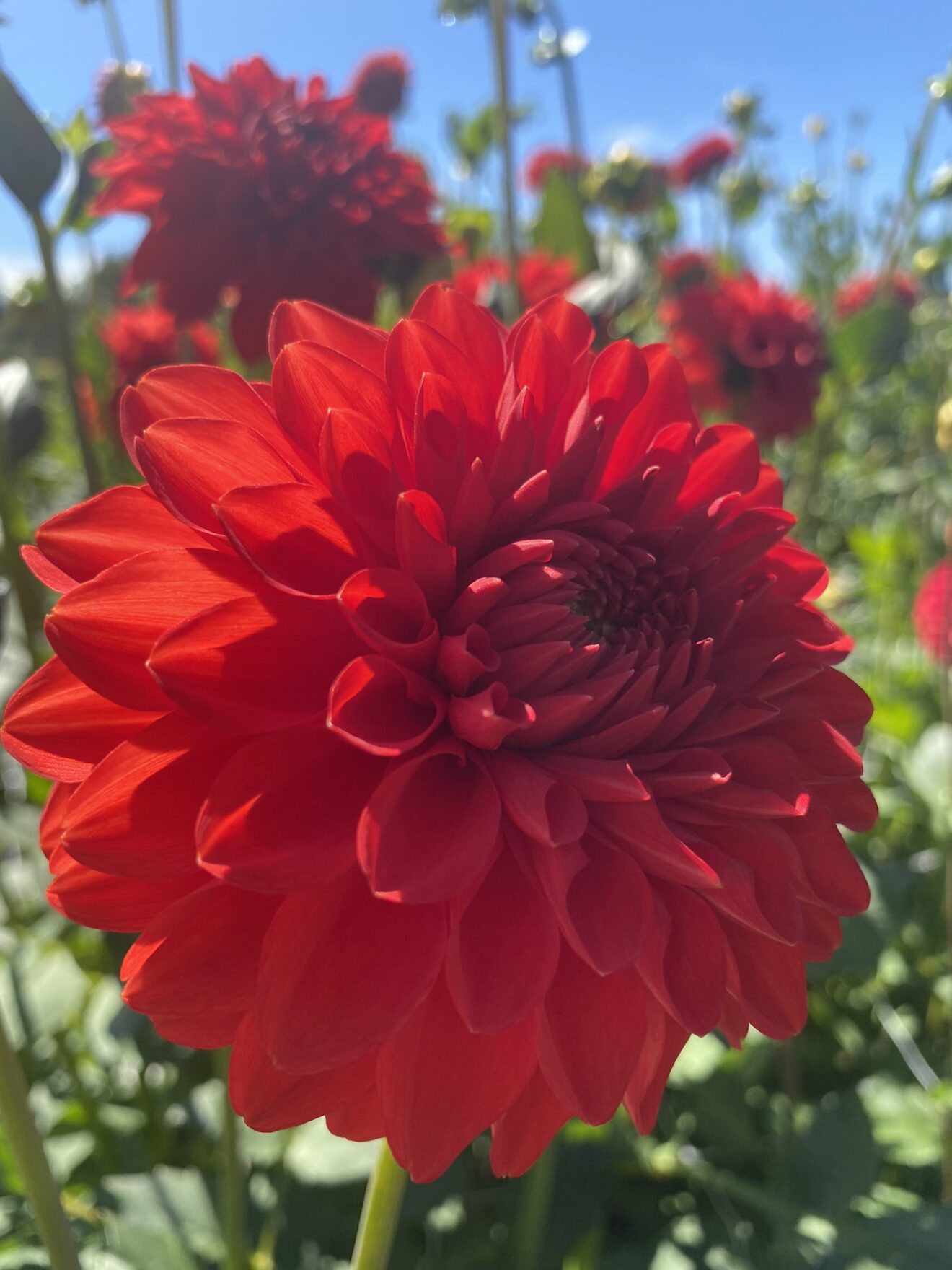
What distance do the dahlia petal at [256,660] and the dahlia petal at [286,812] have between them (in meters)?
0.02

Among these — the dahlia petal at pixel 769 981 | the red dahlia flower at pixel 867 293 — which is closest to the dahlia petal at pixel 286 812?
the dahlia petal at pixel 769 981


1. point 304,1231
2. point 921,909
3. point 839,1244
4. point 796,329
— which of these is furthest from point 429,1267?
point 796,329

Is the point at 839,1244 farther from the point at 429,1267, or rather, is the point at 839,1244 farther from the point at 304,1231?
the point at 304,1231

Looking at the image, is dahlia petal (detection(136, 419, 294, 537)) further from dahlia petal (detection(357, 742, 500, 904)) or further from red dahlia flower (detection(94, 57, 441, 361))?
red dahlia flower (detection(94, 57, 441, 361))

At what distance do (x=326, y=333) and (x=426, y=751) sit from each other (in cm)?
27

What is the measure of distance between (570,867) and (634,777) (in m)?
0.05

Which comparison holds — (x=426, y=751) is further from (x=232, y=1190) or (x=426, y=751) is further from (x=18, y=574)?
(x=18, y=574)

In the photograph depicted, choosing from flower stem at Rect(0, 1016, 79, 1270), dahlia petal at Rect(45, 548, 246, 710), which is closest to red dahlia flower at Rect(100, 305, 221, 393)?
dahlia petal at Rect(45, 548, 246, 710)

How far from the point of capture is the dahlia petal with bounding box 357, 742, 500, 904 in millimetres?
385

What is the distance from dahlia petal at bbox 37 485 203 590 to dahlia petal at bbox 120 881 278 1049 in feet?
0.60

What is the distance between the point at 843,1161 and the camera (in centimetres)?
81

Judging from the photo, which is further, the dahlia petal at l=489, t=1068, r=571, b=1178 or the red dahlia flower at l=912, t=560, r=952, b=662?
the red dahlia flower at l=912, t=560, r=952, b=662

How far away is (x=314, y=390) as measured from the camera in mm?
470

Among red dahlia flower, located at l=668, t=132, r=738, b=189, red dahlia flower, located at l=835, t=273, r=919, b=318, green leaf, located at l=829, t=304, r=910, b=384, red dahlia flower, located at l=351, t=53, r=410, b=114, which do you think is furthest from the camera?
red dahlia flower, located at l=668, t=132, r=738, b=189
